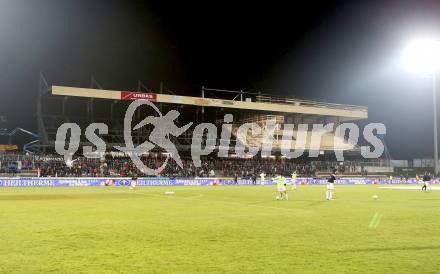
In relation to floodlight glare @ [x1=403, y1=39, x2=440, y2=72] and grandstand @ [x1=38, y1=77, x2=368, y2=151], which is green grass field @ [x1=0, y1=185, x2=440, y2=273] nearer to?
floodlight glare @ [x1=403, y1=39, x2=440, y2=72]

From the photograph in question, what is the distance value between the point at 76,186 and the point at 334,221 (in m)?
38.7

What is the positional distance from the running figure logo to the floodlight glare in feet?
97.5

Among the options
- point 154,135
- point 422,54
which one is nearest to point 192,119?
point 154,135

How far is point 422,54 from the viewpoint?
53594 mm

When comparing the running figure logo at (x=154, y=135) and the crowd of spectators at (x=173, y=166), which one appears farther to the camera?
the running figure logo at (x=154, y=135)

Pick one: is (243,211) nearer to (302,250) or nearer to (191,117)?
(302,250)

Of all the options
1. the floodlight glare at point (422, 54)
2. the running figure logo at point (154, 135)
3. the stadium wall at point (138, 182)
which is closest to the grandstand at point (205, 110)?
the running figure logo at point (154, 135)

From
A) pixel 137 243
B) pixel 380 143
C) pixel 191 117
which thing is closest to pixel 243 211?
pixel 137 243

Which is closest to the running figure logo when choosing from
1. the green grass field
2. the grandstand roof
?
the grandstand roof

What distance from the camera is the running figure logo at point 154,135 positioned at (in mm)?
60612

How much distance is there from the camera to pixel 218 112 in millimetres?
72312

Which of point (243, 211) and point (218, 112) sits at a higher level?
point (218, 112)

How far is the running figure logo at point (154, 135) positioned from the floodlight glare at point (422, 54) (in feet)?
97.5

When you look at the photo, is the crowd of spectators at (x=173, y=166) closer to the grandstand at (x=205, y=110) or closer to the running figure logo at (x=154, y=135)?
the running figure logo at (x=154, y=135)
